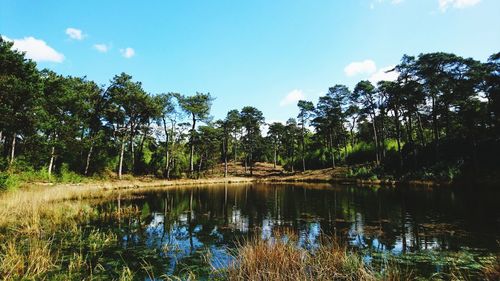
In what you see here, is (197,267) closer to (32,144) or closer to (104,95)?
(32,144)

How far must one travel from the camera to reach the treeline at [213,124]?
3391 cm

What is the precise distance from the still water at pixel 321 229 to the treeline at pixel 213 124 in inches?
571

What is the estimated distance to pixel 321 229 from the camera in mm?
15664

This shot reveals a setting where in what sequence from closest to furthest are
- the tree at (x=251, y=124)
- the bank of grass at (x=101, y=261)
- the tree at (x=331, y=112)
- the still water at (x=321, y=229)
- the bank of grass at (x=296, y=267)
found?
the bank of grass at (x=296, y=267), the bank of grass at (x=101, y=261), the still water at (x=321, y=229), the tree at (x=331, y=112), the tree at (x=251, y=124)

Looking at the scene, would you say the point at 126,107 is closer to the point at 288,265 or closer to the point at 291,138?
the point at 291,138

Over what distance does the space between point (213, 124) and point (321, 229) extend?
46932mm

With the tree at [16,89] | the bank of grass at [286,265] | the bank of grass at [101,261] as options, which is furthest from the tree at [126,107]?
the bank of grass at [286,265]

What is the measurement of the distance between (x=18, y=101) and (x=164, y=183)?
24.0 metres

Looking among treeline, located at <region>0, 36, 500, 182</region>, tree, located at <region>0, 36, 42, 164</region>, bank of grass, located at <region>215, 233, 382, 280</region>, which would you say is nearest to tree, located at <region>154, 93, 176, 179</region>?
treeline, located at <region>0, 36, 500, 182</region>

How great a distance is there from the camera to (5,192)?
837 inches

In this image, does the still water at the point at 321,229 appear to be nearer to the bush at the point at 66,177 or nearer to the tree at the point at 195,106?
the bush at the point at 66,177

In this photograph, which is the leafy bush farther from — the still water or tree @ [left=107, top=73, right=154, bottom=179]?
tree @ [left=107, top=73, right=154, bottom=179]

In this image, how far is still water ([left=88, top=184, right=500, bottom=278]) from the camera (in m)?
10.4

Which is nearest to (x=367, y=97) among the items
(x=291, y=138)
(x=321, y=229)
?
(x=291, y=138)
